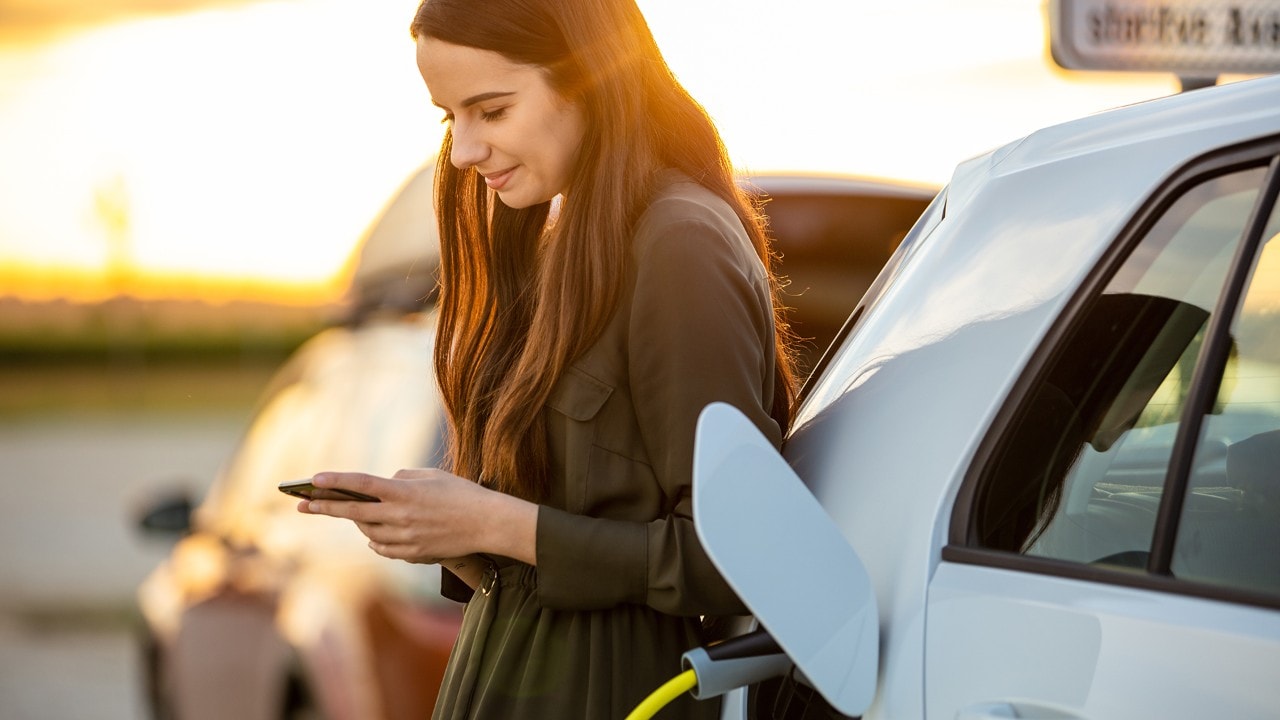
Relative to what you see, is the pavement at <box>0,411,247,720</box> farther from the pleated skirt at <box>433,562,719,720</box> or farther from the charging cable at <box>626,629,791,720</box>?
the charging cable at <box>626,629,791,720</box>

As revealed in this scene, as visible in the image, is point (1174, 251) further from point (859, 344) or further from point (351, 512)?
point (351, 512)

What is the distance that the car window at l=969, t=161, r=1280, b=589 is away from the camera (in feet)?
4.79

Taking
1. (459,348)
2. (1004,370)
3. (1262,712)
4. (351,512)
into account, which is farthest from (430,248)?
(1262,712)

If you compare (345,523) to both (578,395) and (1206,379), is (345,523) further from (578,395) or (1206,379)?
(1206,379)

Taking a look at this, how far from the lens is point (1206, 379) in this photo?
1.43m

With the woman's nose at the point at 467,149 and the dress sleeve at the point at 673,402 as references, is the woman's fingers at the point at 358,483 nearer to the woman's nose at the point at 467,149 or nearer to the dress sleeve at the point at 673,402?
the dress sleeve at the point at 673,402

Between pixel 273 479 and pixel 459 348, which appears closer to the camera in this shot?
pixel 459 348

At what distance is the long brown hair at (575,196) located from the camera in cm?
185

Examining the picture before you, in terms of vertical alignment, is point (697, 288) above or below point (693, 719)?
above

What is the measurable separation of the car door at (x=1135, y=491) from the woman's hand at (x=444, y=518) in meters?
0.55

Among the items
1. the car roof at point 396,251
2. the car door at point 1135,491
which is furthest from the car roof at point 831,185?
the car door at point 1135,491

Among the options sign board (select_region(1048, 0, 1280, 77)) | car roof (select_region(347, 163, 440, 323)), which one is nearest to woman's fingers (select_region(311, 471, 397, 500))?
sign board (select_region(1048, 0, 1280, 77))

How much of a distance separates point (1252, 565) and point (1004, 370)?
31 centimetres

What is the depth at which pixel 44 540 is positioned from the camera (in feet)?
50.3
